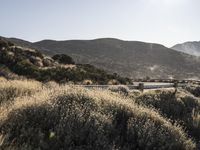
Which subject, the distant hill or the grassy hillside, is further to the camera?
the distant hill

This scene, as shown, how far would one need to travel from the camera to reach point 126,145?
1112 cm

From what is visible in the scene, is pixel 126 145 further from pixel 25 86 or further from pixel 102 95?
pixel 25 86

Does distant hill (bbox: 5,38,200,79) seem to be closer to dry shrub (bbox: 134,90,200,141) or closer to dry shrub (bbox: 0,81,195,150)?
dry shrub (bbox: 134,90,200,141)

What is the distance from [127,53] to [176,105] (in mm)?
121810

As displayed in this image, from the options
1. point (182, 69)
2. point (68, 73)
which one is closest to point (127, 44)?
point (182, 69)

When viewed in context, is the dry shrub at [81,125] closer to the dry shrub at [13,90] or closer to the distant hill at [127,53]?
the dry shrub at [13,90]

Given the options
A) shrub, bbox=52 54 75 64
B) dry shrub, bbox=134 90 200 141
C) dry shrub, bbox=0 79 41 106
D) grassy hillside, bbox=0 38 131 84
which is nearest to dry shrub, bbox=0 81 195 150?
dry shrub, bbox=0 79 41 106

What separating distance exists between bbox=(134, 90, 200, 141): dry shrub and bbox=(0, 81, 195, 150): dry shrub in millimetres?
2993

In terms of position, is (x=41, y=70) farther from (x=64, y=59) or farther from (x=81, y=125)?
(x=81, y=125)

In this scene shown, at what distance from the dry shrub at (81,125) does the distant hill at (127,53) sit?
93.3 meters

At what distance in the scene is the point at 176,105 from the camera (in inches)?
726

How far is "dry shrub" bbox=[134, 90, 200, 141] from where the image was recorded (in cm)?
1581

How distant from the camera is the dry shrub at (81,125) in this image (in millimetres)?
9938

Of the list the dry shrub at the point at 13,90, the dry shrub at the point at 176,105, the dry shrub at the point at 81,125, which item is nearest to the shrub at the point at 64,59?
the dry shrub at the point at 176,105
